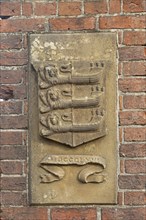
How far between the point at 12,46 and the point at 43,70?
0.23 m

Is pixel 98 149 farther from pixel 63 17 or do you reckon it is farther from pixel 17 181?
pixel 63 17

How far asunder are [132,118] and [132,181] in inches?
13.3

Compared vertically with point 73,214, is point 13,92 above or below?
above

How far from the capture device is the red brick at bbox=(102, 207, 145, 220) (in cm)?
221

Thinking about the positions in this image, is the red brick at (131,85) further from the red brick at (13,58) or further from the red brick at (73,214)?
the red brick at (73,214)

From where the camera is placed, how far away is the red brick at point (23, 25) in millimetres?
2209

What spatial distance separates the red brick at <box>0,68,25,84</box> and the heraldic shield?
0.38 feet

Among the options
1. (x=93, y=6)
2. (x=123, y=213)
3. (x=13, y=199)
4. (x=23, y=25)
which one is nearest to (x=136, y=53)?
(x=93, y=6)

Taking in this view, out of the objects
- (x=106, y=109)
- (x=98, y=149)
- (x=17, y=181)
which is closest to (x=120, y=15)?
(x=106, y=109)

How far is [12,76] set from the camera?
7.26 feet

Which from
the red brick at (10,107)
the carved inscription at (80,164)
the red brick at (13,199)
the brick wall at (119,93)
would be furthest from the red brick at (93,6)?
the red brick at (13,199)

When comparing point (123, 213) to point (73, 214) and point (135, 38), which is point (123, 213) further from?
point (135, 38)

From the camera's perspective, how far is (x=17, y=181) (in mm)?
2225

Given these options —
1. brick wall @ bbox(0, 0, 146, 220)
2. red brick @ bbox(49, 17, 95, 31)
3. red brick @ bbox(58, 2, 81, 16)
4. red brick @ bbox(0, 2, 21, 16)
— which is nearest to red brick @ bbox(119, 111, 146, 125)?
brick wall @ bbox(0, 0, 146, 220)
